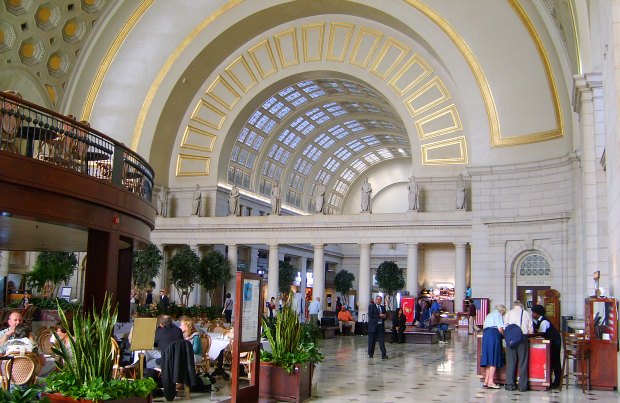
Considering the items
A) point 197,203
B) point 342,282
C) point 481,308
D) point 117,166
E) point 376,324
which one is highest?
point 197,203

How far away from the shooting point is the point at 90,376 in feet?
21.7

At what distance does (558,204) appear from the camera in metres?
26.5

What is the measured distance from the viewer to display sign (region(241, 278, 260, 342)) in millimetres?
9375

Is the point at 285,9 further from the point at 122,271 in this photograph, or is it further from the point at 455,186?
the point at 122,271

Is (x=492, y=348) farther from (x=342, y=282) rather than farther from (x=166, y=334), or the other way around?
(x=342, y=282)

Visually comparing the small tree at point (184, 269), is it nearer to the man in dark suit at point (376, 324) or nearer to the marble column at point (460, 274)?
the marble column at point (460, 274)

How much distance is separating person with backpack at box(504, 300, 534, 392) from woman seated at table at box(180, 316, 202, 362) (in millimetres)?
5525

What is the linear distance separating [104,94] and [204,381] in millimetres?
26443

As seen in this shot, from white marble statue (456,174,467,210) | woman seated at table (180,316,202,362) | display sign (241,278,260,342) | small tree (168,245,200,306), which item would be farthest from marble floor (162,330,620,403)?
small tree (168,245,200,306)

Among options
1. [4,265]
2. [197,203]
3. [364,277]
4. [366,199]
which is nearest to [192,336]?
[364,277]

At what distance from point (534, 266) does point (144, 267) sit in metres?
17.2

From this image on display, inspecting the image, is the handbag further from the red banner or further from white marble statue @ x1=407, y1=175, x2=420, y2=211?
white marble statue @ x1=407, y1=175, x2=420, y2=211

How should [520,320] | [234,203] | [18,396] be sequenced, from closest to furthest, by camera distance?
[18,396]
[520,320]
[234,203]

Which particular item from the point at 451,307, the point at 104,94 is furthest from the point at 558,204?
the point at 104,94
